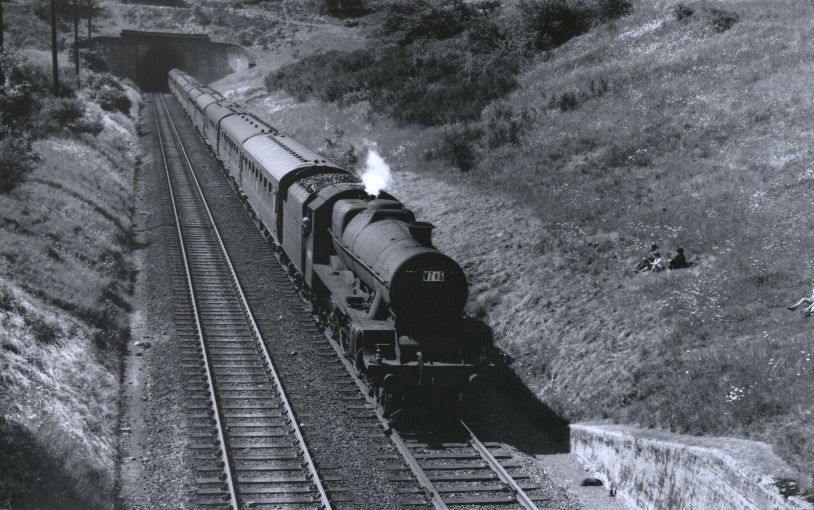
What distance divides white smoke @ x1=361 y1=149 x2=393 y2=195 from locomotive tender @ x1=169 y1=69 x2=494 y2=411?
23.9ft

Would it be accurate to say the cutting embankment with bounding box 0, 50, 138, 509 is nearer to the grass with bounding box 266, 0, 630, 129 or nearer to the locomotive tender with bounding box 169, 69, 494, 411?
the locomotive tender with bounding box 169, 69, 494, 411

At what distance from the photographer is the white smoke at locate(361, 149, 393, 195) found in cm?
2975

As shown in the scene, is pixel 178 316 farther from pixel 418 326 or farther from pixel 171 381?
pixel 418 326

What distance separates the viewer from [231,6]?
102 m

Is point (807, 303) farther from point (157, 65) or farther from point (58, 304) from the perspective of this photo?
point (157, 65)

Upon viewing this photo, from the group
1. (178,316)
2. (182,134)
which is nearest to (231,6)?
(182,134)

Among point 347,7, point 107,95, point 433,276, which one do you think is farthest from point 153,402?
point 347,7

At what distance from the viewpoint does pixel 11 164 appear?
24562mm

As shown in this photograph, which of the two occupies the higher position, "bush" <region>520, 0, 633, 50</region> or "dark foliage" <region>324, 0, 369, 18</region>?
"dark foliage" <region>324, 0, 369, 18</region>

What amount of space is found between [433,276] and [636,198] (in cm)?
1012

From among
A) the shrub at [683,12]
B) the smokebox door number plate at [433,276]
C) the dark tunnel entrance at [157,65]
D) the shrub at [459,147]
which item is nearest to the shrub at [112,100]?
the dark tunnel entrance at [157,65]

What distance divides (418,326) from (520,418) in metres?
3.22

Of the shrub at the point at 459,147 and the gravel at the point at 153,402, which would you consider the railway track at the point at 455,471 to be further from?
the shrub at the point at 459,147

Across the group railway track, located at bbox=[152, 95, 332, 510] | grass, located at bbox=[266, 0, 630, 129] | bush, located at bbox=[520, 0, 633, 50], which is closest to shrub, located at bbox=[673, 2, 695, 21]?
bush, located at bbox=[520, 0, 633, 50]
